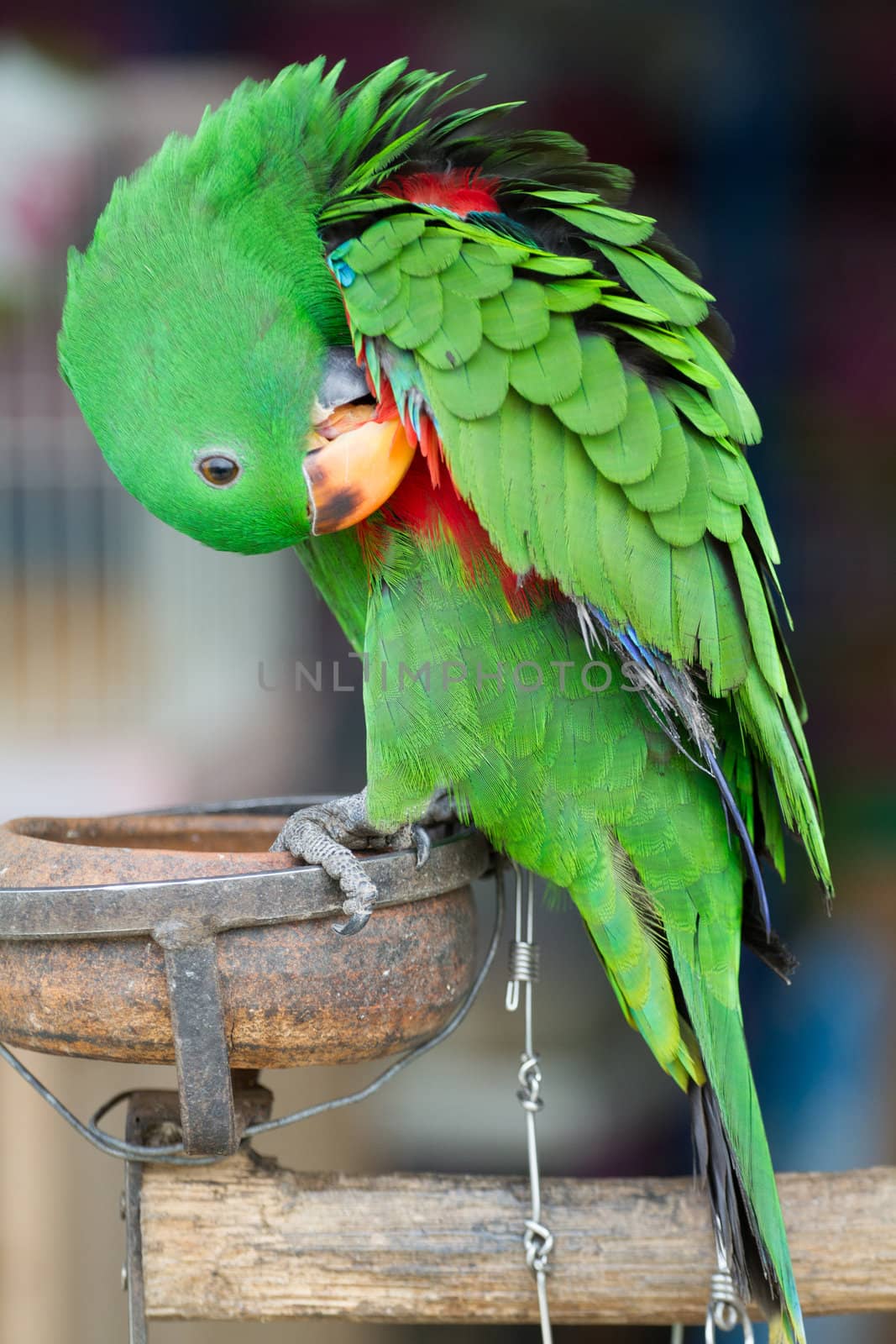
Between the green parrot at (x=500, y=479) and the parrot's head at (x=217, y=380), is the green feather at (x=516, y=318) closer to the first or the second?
the green parrot at (x=500, y=479)

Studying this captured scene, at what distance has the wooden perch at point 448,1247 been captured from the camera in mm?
1061

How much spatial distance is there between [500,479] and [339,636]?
4.13ft

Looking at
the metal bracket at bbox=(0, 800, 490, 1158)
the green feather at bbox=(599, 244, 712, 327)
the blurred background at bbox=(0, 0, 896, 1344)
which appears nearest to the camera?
the metal bracket at bbox=(0, 800, 490, 1158)

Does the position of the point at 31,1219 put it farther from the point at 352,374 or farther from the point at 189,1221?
the point at 352,374

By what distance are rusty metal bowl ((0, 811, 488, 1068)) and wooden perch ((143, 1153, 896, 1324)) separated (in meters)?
0.17

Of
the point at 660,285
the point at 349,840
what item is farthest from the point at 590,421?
the point at 349,840

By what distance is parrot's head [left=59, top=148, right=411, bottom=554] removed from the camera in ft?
3.10

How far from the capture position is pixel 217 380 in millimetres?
943

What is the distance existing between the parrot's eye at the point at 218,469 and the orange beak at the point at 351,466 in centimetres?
6

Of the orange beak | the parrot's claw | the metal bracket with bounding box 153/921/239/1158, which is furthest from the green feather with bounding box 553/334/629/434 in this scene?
the metal bracket with bounding box 153/921/239/1158

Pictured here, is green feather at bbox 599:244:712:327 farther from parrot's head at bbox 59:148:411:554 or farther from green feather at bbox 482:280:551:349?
parrot's head at bbox 59:148:411:554

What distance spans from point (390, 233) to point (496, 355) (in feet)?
0.42

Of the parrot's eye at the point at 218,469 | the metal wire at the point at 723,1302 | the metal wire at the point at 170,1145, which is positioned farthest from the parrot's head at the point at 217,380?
the metal wire at the point at 723,1302

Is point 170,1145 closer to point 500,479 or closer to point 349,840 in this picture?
point 349,840
